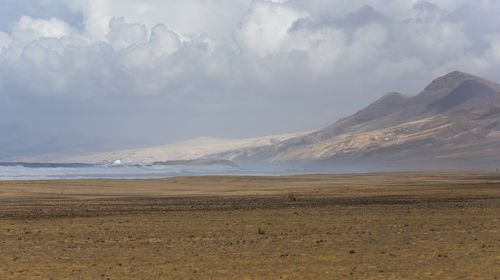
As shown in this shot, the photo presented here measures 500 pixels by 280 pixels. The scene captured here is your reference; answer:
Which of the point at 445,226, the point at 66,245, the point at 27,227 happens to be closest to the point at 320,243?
the point at 445,226

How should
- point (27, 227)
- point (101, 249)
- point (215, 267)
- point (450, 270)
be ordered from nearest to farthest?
point (450, 270), point (215, 267), point (101, 249), point (27, 227)

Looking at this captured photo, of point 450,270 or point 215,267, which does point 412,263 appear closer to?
point 450,270

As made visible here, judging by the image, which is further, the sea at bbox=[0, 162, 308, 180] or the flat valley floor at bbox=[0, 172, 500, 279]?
the sea at bbox=[0, 162, 308, 180]

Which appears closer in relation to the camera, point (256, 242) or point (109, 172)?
point (256, 242)

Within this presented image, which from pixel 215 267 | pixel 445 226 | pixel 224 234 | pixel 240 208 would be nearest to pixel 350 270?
pixel 215 267

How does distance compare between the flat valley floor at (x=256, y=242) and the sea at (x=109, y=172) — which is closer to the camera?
the flat valley floor at (x=256, y=242)

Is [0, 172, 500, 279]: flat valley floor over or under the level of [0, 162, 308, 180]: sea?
under

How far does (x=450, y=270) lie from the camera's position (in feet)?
47.6

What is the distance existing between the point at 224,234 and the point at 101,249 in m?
4.47

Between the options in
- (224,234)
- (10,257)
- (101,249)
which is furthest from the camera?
(224,234)

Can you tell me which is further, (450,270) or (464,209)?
(464,209)

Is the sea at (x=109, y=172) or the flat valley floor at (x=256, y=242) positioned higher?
the sea at (x=109, y=172)

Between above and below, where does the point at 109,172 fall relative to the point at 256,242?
above

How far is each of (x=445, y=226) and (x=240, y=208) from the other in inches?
462
